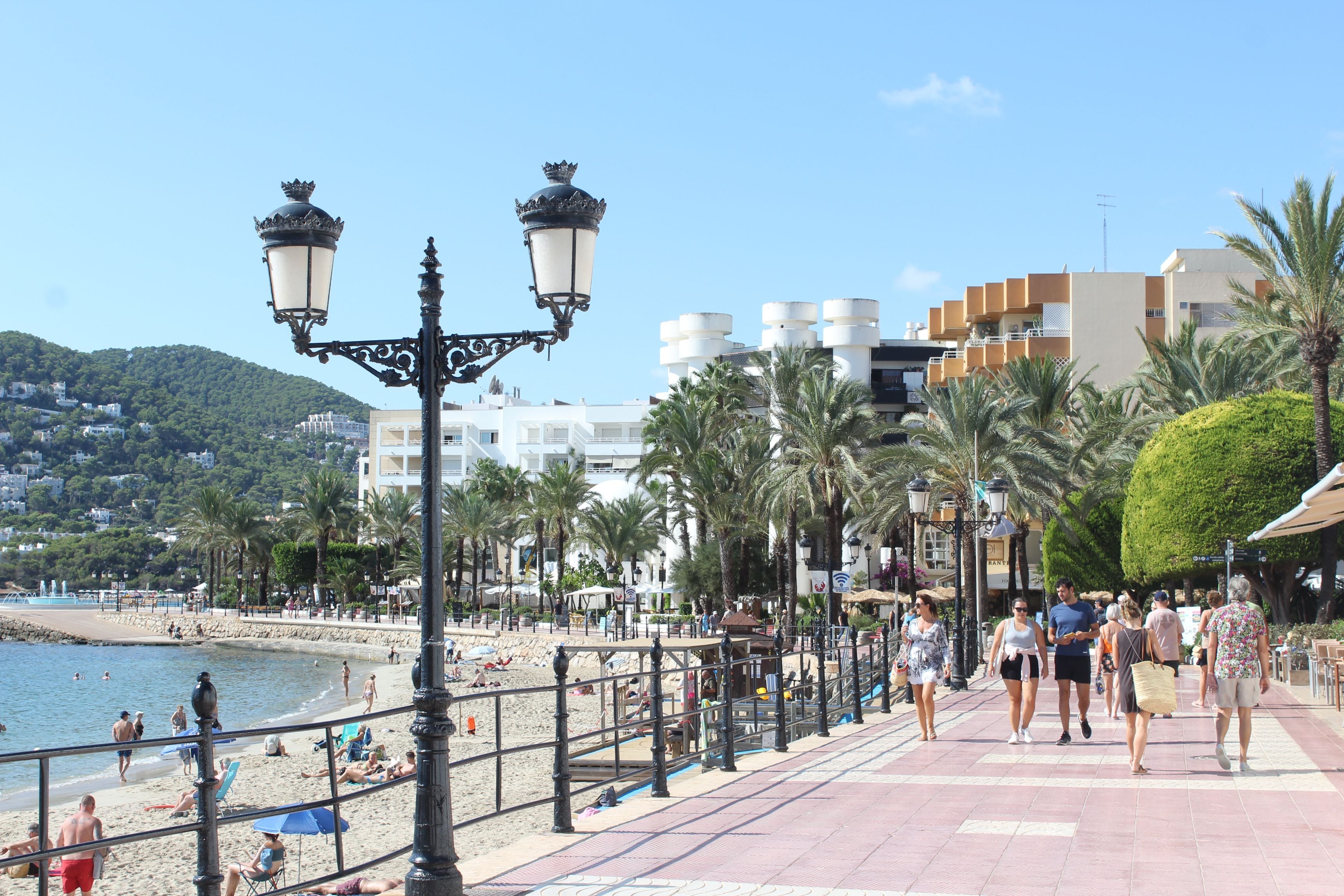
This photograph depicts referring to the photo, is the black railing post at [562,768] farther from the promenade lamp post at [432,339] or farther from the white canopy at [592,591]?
the white canopy at [592,591]

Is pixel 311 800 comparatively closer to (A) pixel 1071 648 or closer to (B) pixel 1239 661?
(A) pixel 1071 648

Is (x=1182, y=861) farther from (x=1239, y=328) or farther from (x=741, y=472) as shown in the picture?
(x=741, y=472)

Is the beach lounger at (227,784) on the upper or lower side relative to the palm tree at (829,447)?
lower

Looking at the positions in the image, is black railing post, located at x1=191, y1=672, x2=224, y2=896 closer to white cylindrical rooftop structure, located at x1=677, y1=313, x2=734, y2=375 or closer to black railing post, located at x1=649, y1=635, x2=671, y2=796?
black railing post, located at x1=649, y1=635, x2=671, y2=796

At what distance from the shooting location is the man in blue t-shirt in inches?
481

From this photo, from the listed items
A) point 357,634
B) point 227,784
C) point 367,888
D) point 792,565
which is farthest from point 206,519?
point 367,888

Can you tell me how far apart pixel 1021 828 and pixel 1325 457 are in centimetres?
2324

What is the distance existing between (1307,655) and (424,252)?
724 inches

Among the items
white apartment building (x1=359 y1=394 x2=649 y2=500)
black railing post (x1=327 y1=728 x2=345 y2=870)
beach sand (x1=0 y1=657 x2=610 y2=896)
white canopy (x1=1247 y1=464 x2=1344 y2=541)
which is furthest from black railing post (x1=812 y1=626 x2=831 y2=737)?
white apartment building (x1=359 y1=394 x2=649 y2=500)

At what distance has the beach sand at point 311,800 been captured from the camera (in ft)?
55.7

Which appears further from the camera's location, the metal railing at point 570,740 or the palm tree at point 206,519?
the palm tree at point 206,519

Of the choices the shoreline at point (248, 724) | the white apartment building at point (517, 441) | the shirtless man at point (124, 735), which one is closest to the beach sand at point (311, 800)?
the shoreline at point (248, 724)

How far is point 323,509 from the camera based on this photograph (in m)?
79.4

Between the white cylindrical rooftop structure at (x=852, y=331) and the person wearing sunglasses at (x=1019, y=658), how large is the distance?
207ft
